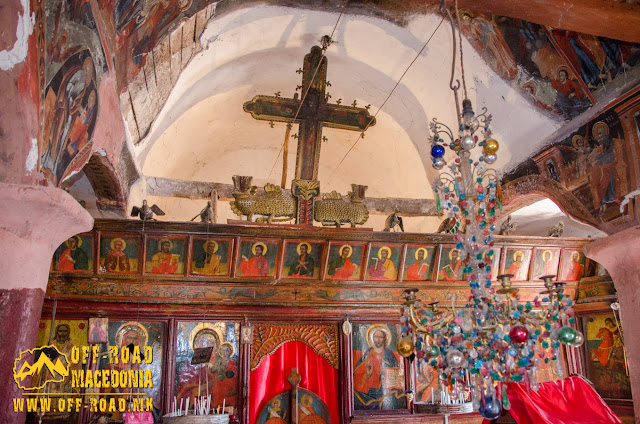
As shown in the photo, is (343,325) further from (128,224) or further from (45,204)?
(45,204)

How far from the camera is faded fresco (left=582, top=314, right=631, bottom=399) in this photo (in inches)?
269

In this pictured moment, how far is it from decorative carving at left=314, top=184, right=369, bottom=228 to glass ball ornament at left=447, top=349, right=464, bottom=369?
351 centimetres

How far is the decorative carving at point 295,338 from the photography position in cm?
678

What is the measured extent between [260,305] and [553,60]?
4664 mm

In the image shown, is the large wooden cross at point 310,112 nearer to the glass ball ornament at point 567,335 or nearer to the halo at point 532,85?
the halo at point 532,85

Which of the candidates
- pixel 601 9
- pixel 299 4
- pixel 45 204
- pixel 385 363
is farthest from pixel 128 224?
pixel 601 9

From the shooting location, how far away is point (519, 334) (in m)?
3.12

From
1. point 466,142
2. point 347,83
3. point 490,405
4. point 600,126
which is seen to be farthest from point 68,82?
point 600,126

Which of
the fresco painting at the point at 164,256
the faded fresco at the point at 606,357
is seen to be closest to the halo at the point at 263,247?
the fresco painting at the point at 164,256

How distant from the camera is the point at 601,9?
4.32m

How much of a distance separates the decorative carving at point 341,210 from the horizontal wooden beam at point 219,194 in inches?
32.1

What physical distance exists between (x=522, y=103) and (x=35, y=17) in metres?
5.07

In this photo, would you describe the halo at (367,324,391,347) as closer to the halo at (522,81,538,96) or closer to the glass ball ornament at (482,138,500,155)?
the halo at (522,81,538,96)

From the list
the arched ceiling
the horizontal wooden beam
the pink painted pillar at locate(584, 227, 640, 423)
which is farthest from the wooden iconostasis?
the arched ceiling
